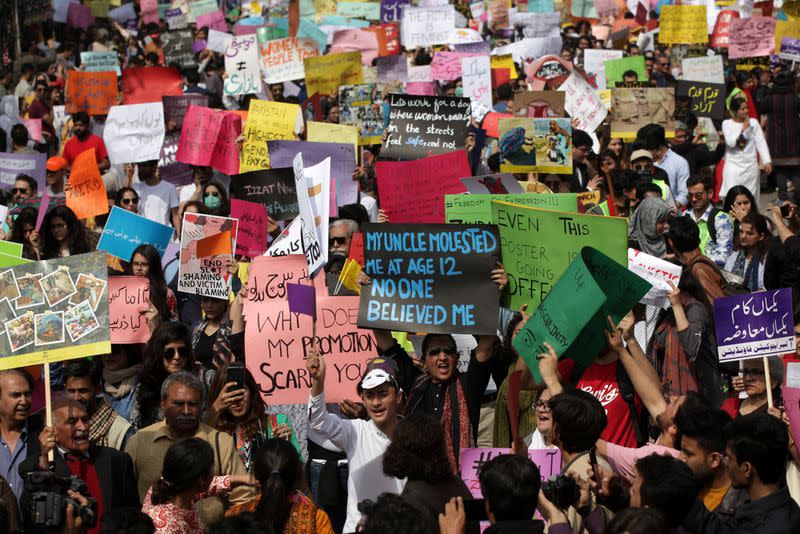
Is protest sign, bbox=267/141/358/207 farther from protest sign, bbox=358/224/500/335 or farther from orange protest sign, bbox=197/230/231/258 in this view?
protest sign, bbox=358/224/500/335

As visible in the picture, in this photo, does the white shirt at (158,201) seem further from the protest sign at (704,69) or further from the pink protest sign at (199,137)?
the protest sign at (704,69)

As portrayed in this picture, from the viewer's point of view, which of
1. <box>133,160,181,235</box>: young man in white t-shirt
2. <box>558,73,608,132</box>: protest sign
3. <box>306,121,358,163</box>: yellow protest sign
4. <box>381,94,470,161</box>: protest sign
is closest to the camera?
<box>381,94,470,161</box>: protest sign

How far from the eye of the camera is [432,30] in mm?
21875

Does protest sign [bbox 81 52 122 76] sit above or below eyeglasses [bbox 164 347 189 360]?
below

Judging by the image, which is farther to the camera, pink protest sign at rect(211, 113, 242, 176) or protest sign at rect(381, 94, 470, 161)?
pink protest sign at rect(211, 113, 242, 176)

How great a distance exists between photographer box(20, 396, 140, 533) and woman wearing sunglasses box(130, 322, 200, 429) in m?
1.20

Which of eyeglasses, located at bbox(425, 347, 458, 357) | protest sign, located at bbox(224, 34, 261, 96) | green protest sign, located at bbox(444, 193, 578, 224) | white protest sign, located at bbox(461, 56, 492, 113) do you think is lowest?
white protest sign, located at bbox(461, 56, 492, 113)

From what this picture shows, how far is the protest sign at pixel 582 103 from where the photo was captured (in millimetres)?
14055

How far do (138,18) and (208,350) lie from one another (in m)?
26.2

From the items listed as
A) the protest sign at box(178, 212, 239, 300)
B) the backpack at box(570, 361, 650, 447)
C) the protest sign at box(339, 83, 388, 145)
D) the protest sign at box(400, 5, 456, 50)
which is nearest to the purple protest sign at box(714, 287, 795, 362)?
the backpack at box(570, 361, 650, 447)

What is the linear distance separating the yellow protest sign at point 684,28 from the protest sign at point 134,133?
1043 centimetres

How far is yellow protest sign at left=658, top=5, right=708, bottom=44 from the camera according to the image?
20922 millimetres

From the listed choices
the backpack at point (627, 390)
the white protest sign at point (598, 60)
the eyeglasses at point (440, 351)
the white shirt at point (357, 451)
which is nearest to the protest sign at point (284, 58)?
the white protest sign at point (598, 60)

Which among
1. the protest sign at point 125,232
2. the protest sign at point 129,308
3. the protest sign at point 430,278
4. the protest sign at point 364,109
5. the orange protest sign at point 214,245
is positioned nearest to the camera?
the protest sign at point 430,278
